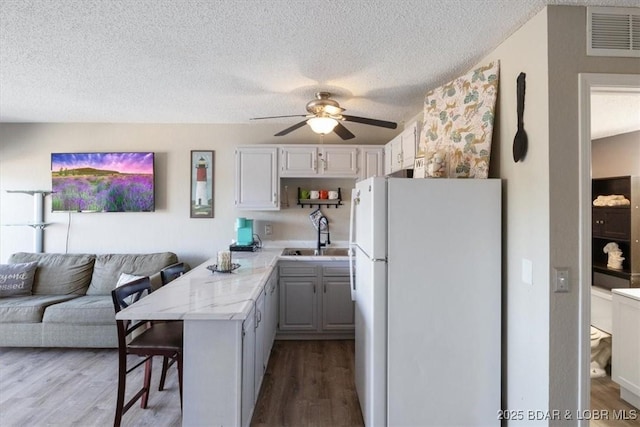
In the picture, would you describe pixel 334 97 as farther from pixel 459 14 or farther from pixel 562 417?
pixel 562 417

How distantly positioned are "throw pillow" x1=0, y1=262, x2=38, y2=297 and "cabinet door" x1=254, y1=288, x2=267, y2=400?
283 cm

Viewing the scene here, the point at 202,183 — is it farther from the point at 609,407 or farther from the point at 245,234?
the point at 609,407

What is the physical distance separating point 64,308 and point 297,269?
2281mm

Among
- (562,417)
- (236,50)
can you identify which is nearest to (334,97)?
(236,50)

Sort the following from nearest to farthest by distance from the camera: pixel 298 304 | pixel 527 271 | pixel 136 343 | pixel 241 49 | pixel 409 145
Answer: pixel 527 271 < pixel 136 343 < pixel 241 49 < pixel 409 145 < pixel 298 304

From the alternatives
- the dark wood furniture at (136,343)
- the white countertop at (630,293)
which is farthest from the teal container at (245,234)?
the white countertop at (630,293)

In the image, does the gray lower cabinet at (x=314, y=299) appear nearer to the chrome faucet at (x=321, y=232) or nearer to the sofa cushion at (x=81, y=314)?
the chrome faucet at (x=321, y=232)

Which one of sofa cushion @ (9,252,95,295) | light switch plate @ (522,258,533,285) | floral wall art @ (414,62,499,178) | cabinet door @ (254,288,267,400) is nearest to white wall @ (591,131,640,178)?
floral wall art @ (414,62,499,178)

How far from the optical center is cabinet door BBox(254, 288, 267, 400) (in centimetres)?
210

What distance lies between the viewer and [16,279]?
3184mm

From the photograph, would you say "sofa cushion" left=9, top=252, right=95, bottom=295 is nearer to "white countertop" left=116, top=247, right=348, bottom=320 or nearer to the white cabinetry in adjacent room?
"white countertop" left=116, top=247, right=348, bottom=320

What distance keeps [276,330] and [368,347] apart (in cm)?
161

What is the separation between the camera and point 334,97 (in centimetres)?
288

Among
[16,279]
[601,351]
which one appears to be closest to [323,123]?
[601,351]
